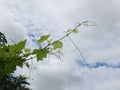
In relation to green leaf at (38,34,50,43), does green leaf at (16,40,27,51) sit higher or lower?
lower

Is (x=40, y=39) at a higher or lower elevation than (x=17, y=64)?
higher

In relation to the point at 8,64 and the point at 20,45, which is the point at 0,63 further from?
the point at 20,45

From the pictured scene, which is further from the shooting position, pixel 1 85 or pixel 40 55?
pixel 1 85

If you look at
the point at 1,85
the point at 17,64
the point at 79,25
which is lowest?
the point at 17,64

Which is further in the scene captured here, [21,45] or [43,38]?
[43,38]

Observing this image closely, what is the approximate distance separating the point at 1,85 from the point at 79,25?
6739mm

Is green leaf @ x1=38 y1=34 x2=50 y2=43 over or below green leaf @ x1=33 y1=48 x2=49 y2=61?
over

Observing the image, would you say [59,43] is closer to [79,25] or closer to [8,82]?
[79,25]

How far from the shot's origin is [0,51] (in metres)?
2.37

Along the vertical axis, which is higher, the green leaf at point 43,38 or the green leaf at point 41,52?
the green leaf at point 43,38

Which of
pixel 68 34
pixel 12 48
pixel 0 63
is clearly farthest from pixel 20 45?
pixel 68 34

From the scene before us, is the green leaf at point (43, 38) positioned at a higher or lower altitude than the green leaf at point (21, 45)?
higher

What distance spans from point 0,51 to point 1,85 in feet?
21.5

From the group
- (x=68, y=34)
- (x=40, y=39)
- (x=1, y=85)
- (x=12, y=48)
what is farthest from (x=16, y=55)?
(x=1, y=85)
